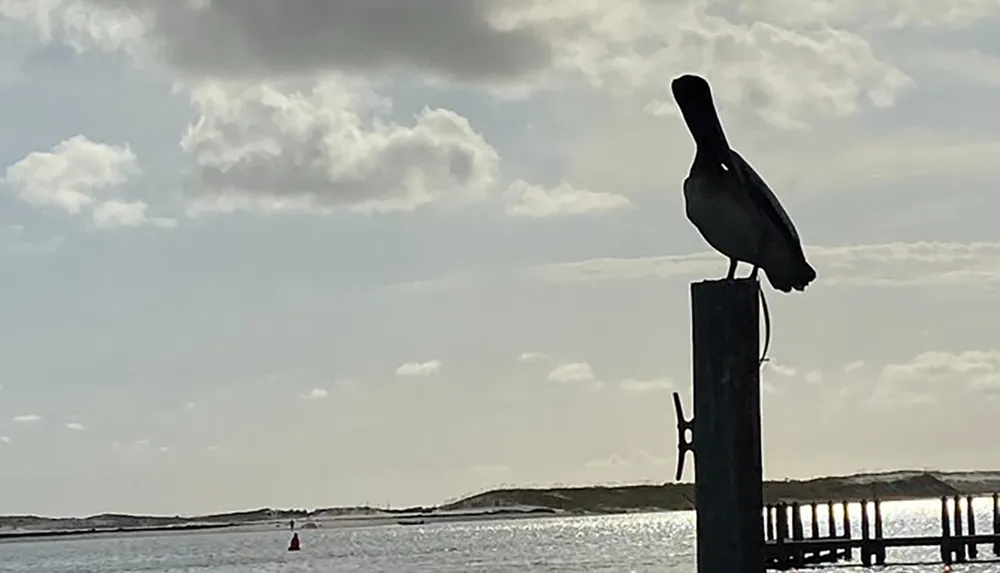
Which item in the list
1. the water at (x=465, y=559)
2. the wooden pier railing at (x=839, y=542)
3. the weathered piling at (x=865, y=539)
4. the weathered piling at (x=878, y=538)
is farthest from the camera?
the water at (x=465, y=559)

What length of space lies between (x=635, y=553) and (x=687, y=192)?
9511 centimetres

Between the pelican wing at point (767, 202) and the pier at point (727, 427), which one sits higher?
the pelican wing at point (767, 202)

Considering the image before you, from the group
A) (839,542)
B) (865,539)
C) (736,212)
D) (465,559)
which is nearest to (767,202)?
(736,212)

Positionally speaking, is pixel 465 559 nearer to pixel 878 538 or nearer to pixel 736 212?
pixel 878 538

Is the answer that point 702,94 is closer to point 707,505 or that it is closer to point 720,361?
point 720,361

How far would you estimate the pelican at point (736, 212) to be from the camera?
265 inches

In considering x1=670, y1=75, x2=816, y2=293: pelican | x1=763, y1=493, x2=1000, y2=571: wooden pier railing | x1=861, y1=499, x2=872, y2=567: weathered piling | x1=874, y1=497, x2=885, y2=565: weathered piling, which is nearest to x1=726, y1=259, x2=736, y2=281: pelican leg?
x1=670, y1=75, x2=816, y2=293: pelican

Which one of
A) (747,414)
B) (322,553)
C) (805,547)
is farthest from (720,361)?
(322,553)

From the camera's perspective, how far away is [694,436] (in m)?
6.42

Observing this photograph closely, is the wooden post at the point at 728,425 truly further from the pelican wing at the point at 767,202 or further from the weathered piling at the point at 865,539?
the weathered piling at the point at 865,539

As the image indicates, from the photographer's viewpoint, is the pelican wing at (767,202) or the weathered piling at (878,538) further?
the weathered piling at (878,538)

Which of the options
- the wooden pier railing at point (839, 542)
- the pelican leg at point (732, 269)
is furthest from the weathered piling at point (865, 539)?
the pelican leg at point (732, 269)

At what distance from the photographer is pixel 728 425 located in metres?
6.30

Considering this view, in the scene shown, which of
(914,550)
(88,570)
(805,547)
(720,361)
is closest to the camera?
(720,361)
